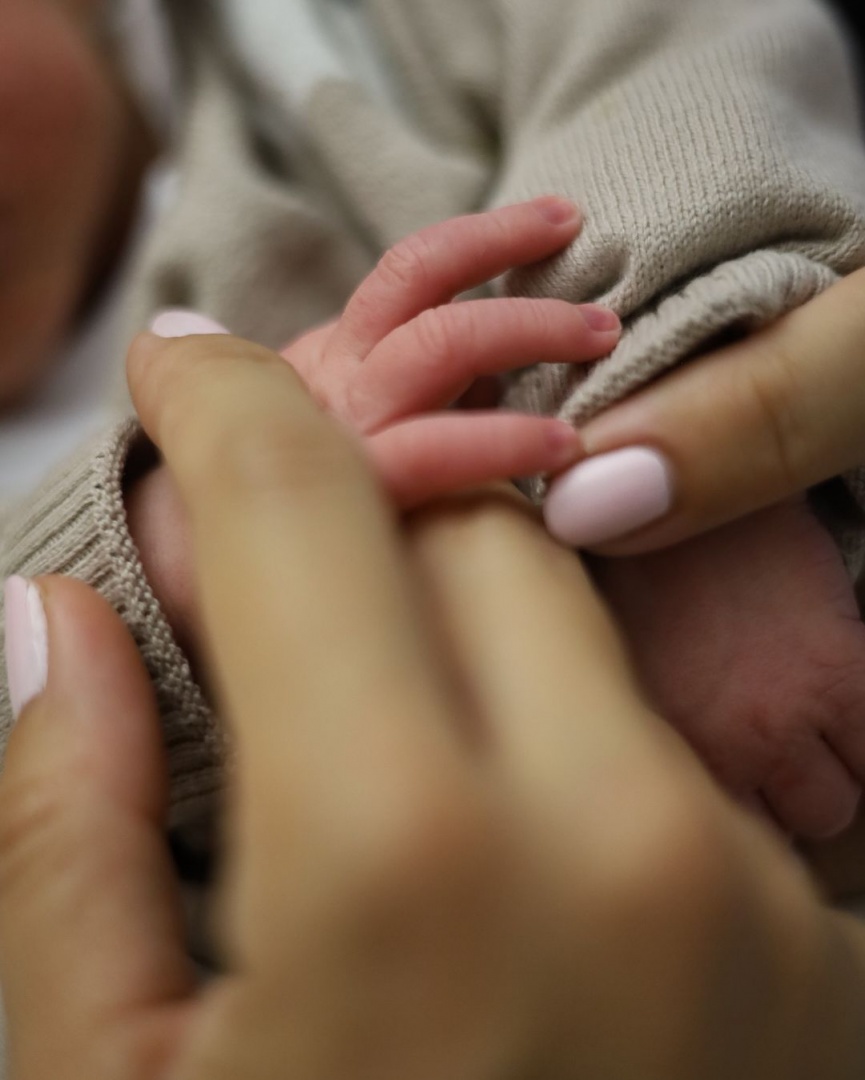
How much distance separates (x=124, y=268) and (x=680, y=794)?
730mm

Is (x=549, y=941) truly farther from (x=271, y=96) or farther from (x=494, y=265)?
(x=271, y=96)

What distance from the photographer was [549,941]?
9.5 inches

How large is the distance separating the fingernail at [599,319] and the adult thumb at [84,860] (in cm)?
27

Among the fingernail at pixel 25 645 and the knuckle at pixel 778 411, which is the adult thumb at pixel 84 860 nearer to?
the fingernail at pixel 25 645

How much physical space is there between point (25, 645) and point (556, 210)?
1.14 feet

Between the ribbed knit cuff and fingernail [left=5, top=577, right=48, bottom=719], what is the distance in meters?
0.03

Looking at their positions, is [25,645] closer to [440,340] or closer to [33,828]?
[33,828]

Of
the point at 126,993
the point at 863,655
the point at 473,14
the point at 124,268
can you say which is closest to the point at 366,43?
the point at 473,14

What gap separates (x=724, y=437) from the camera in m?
0.36

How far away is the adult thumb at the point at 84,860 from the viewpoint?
0.31 metres

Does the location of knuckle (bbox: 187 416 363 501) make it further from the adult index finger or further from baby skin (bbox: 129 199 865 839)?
baby skin (bbox: 129 199 865 839)

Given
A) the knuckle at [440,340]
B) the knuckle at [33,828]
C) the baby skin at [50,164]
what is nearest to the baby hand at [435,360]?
the knuckle at [440,340]

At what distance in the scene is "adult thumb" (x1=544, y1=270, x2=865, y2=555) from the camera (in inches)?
14.1

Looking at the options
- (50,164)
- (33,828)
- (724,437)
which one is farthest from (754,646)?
(50,164)
